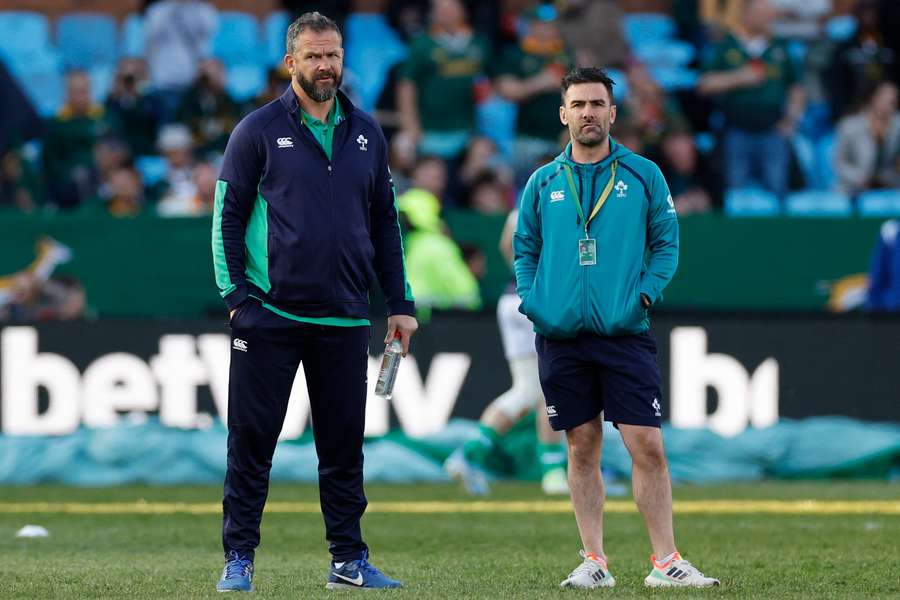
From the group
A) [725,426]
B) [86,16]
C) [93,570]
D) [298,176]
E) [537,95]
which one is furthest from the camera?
[86,16]

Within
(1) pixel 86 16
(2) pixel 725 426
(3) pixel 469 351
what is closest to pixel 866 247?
(2) pixel 725 426

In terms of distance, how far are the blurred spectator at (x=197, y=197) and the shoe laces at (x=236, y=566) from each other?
9572 millimetres

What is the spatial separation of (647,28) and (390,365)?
14.1 metres

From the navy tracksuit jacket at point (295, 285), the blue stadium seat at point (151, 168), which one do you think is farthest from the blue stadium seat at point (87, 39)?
the navy tracksuit jacket at point (295, 285)

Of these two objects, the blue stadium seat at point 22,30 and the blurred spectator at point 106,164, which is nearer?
the blurred spectator at point 106,164

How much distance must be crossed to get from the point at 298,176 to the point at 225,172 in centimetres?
31

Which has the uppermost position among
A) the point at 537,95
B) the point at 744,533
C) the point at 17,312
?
the point at 537,95

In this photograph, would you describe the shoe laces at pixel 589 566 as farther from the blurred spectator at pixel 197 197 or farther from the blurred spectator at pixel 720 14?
the blurred spectator at pixel 720 14

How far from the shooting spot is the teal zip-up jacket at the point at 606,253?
761 cm

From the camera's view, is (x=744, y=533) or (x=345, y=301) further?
(x=744, y=533)

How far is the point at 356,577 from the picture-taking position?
7.57 meters

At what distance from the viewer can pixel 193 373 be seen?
14.6m

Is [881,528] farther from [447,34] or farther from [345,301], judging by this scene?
[447,34]

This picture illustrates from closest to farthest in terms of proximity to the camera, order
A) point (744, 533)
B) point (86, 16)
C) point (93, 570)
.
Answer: point (93, 570)
point (744, 533)
point (86, 16)
